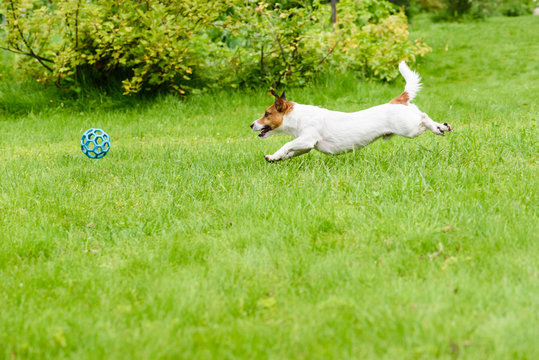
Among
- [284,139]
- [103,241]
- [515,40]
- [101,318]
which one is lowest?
[515,40]

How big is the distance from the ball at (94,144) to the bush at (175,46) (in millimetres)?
3160

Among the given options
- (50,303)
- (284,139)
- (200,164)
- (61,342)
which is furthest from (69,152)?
(61,342)

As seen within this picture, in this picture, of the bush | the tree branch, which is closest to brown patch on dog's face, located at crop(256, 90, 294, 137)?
the bush

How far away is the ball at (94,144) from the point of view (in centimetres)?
604

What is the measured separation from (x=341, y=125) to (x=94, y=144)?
109 inches

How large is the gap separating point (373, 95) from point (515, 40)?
9369mm

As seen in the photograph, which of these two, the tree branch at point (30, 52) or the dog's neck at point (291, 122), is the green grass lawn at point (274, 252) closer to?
the dog's neck at point (291, 122)

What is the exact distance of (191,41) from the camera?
32.2 ft

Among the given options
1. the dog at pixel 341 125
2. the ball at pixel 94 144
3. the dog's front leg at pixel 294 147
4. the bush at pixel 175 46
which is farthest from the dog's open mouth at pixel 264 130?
the bush at pixel 175 46

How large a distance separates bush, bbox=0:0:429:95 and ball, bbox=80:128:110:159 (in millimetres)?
3160

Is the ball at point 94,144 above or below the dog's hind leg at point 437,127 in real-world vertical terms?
below

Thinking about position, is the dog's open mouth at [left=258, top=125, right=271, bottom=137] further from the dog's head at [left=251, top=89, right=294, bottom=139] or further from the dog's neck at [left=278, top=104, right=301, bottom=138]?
the dog's neck at [left=278, top=104, right=301, bottom=138]

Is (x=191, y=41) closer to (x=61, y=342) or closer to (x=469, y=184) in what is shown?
(x=469, y=184)

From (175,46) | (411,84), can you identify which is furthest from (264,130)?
(175,46)
